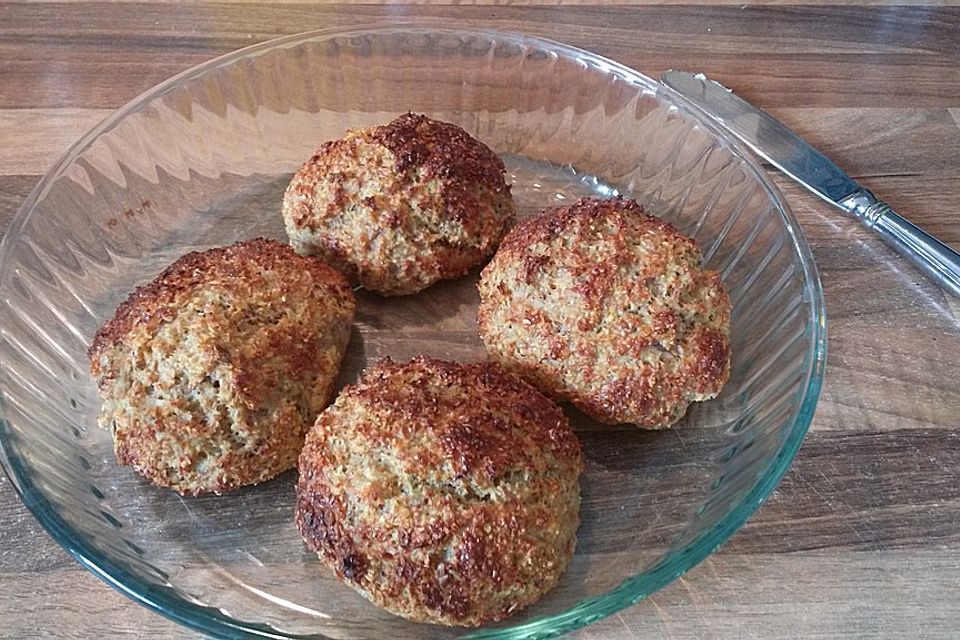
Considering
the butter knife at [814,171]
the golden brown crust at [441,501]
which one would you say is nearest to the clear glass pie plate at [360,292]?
the golden brown crust at [441,501]

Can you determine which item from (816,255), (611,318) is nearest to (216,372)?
(611,318)

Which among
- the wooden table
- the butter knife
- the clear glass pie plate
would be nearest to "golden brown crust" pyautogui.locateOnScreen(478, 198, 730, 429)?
the clear glass pie plate

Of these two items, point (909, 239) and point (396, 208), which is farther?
point (909, 239)

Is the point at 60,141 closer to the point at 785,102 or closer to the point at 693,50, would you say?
the point at 693,50

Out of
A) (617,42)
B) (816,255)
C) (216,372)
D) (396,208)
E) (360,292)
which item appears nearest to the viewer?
(216,372)

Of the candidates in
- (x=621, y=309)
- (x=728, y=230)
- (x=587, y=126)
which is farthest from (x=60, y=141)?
(x=728, y=230)

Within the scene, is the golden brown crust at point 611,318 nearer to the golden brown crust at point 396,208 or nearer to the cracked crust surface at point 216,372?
the golden brown crust at point 396,208

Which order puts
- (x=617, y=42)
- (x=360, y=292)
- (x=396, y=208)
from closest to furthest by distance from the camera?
(x=396, y=208) < (x=360, y=292) < (x=617, y=42)

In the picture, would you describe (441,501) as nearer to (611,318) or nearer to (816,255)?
(611,318)
